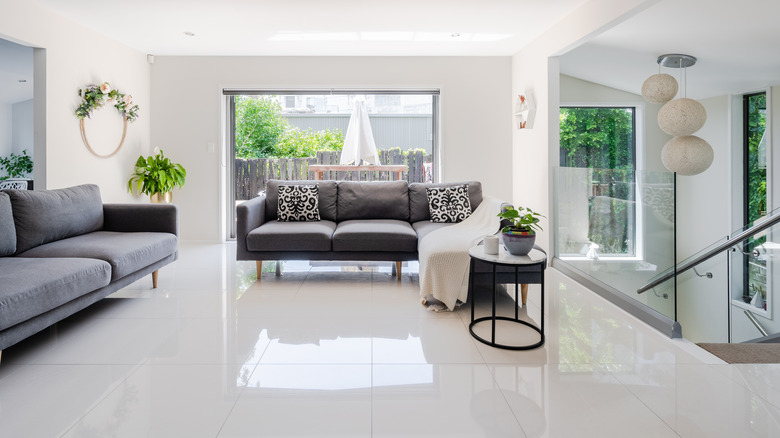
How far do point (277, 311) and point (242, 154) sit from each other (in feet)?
23.1

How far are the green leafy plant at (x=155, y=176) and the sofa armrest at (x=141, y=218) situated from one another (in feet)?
5.09

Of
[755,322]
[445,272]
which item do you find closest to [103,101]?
[445,272]

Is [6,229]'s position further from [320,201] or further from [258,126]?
[258,126]

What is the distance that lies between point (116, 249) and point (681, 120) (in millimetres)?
4820

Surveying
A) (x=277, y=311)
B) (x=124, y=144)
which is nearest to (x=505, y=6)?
(x=277, y=311)

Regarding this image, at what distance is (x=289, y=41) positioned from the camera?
496 cm

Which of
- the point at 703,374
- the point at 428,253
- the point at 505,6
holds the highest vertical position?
the point at 505,6

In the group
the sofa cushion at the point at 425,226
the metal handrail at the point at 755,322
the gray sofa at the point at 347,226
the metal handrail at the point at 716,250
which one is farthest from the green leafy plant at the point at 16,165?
the metal handrail at the point at 755,322

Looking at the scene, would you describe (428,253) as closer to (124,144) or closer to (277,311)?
(277,311)

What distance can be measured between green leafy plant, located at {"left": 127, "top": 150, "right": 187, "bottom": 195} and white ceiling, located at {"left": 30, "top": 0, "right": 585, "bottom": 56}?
52.4 inches

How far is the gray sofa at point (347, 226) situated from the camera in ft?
12.1

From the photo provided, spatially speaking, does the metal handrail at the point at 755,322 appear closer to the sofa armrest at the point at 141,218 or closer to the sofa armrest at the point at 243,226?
the sofa armrest at the point at 243,226

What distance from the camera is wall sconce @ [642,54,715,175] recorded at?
13.7 feet

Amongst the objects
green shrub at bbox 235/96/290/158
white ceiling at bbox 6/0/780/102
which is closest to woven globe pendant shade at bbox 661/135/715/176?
white ceiling at bbox 6/0/780/102
